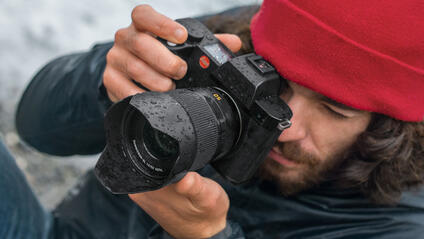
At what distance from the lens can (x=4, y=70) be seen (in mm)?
1487

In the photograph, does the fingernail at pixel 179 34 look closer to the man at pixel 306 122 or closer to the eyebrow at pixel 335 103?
the man at pixel 306 122

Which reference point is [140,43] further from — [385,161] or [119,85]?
[385,161]

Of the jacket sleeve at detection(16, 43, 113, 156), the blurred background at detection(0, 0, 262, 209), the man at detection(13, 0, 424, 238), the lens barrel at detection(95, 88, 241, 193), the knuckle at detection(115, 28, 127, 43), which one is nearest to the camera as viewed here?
the lens barrel at detection(95, 88, 241, 193)

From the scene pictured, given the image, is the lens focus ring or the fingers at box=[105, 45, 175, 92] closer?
the lens focus ring

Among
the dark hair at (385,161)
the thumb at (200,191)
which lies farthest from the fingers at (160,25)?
the dark hair at (385,161)

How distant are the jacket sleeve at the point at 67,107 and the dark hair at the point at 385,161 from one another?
1.68 ft

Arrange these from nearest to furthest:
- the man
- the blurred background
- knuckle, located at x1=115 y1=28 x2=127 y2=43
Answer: the man < knuckle, located at x1=115 y1=28 x2=127 y2=43 < the blurred background

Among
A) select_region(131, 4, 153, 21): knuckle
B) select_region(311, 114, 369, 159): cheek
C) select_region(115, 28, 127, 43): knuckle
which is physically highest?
select_region(131, 4, 153, 21): knuckle

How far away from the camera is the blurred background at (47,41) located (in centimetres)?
129

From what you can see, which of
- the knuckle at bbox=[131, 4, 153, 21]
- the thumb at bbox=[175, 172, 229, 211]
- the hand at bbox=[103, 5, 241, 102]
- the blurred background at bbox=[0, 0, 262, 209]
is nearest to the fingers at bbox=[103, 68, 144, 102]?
the hand at bbox=[103, 5, 241, 102]

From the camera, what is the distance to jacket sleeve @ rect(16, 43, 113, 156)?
0.92 metres

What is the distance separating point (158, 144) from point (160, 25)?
20 centimetres

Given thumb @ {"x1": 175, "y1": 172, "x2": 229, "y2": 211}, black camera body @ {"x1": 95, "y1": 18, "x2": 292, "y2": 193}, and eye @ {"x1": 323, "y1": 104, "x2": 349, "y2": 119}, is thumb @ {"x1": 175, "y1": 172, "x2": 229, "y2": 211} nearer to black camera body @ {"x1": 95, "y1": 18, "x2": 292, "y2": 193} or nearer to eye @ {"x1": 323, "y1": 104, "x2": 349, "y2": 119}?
black camera body @ {"x1": 95, "y1": 18, "x2": 292, "y2": 193}

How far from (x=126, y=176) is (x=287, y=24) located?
0.34 m
